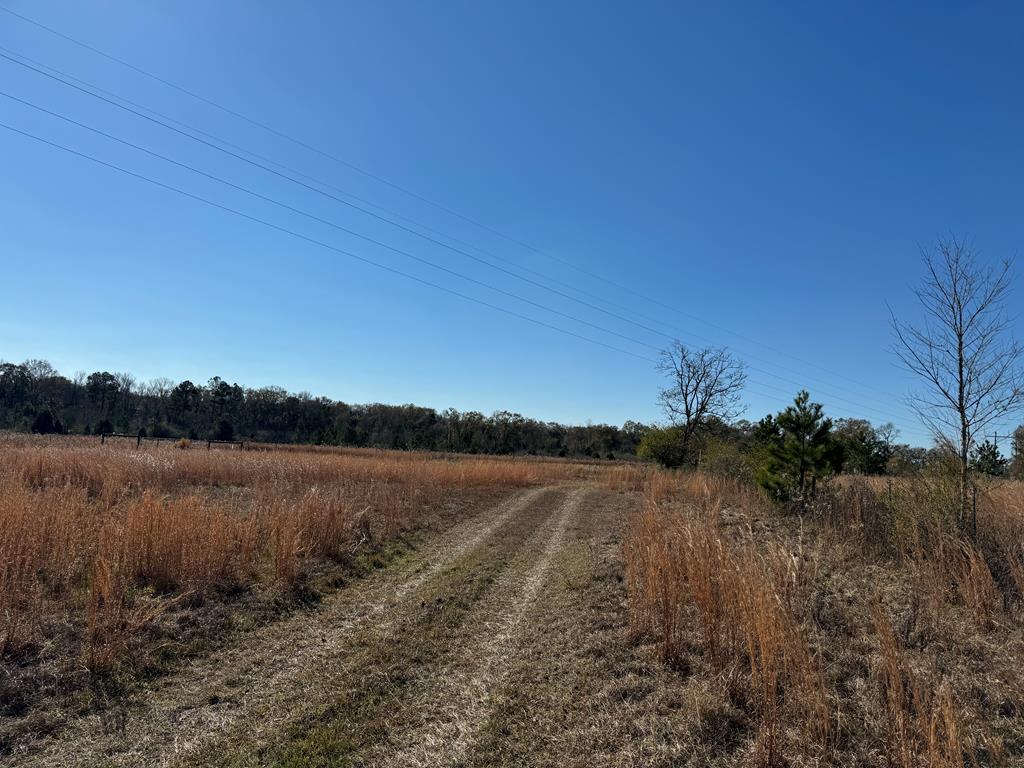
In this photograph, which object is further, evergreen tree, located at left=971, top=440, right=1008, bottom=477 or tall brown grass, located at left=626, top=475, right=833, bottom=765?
evergreen tree, located at left=971, top=440, right=1008, bottom=477

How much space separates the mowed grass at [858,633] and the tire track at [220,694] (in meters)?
3.23

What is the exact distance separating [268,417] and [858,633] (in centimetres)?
8617

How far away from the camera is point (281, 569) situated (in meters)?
6.93

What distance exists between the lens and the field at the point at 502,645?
3.36 metres

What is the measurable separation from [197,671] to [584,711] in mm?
3445

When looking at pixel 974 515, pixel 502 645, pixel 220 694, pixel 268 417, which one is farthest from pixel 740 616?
pixel 268 417

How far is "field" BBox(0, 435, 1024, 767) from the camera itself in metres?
3.36

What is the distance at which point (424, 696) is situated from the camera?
13.6 ft

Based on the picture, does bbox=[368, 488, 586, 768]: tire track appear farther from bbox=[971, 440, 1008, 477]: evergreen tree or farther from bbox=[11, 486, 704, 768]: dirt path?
bbox=[971, 440, 1008, 477]: evergreen tree

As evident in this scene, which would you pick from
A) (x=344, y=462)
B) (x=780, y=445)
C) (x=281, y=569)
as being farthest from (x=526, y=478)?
(x=281, y=569)

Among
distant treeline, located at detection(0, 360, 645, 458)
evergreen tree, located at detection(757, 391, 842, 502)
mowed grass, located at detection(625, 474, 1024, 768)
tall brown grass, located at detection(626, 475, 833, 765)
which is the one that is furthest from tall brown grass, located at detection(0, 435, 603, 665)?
distant treeline, located at detection(0, 360, 645, 458)

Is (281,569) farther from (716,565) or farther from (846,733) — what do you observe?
(846,733)

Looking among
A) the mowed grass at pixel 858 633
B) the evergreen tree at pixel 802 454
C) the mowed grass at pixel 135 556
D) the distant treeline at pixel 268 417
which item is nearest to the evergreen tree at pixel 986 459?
the mowed grass at pixel 858 633

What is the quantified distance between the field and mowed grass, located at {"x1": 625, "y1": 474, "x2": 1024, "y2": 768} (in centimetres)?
3
